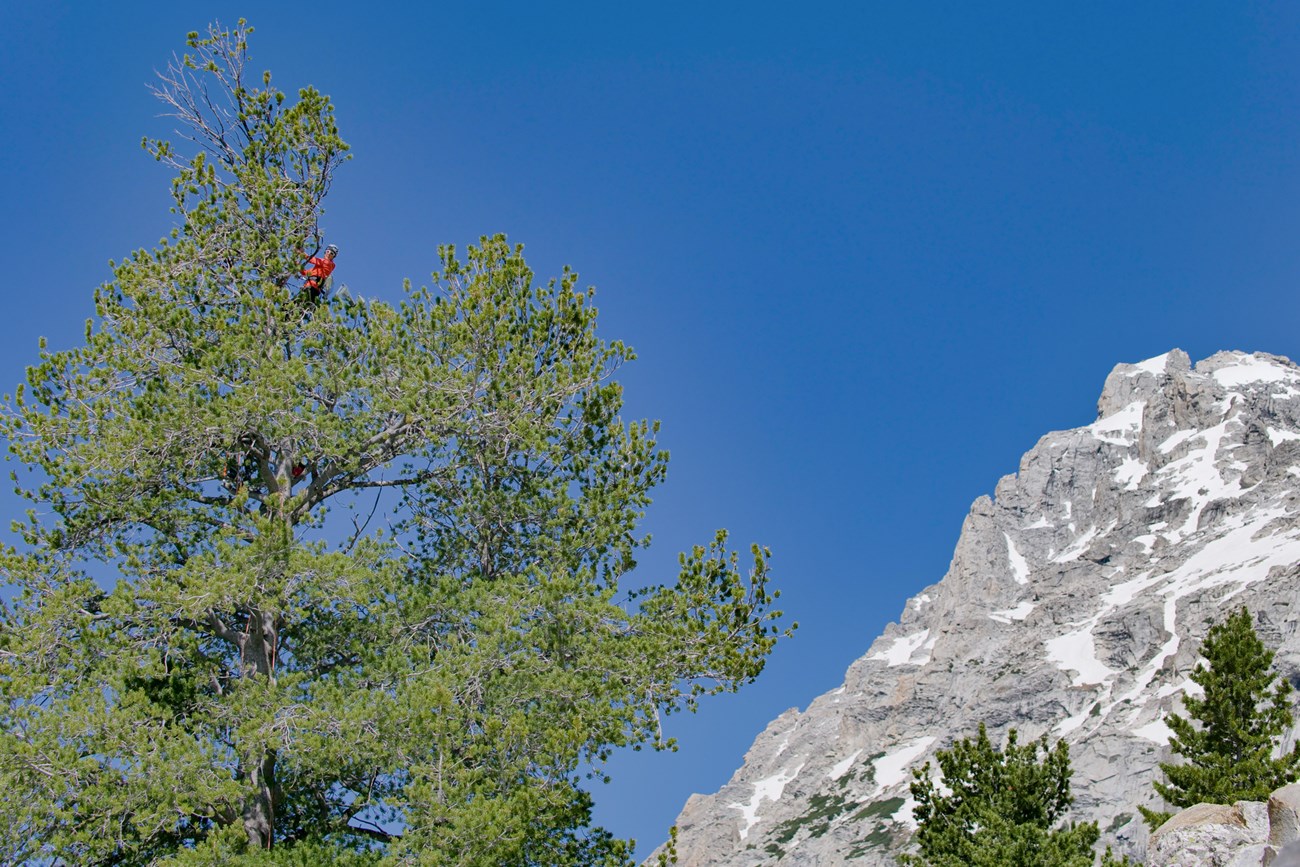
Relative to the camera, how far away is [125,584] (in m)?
14.0

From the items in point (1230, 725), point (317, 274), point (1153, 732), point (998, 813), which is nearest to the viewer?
point (317, 274)

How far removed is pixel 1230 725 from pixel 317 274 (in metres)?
32.2

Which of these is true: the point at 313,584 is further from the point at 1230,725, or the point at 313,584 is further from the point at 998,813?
the point at 1230,725

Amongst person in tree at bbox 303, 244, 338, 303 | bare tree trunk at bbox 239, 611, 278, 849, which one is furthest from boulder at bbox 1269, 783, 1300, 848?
person in tree at bbox 303, 244, 338, 303

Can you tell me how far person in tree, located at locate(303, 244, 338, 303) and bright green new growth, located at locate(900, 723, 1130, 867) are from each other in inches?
743

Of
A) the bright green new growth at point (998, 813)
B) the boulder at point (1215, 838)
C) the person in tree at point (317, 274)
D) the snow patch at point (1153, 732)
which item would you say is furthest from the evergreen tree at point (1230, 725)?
the snow patch at point (1153, 732)

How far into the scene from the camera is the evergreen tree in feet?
113

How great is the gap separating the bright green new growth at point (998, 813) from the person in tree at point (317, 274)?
1888cm


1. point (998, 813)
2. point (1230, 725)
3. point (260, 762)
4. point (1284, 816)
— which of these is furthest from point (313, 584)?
point (1230, 725)

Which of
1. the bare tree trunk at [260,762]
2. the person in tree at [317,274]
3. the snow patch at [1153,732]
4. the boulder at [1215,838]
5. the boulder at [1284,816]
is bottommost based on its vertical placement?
the boulder at [1284,816]

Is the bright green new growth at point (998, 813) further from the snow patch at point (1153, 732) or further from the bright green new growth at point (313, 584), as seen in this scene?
the snow patch at point (1153, 732)

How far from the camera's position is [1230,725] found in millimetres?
36156

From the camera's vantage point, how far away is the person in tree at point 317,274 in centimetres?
1777

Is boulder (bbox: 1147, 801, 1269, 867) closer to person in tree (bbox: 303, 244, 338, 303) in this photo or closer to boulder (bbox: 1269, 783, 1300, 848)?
boulder (bbox: 1269, 783, 1300, 848)
